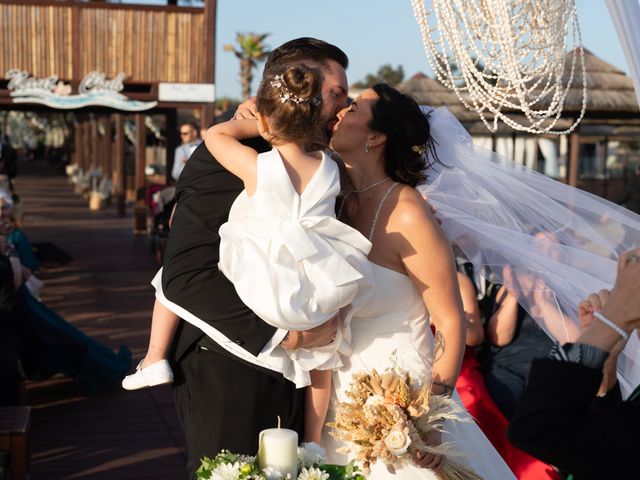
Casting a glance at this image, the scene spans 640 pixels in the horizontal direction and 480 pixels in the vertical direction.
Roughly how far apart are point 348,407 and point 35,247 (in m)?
12.5

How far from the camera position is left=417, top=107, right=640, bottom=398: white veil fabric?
355cm

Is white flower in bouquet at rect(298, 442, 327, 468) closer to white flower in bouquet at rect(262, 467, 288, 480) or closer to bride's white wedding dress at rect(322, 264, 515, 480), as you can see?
white flower in bouquet at rect(262, 467, 288, 480)

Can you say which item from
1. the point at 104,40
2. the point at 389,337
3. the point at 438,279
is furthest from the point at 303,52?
the point at 104,40

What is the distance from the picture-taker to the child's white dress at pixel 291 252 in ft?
8.75

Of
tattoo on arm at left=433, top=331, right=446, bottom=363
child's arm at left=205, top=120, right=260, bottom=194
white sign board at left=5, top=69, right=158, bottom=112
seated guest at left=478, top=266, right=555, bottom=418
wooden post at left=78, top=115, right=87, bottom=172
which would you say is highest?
child's arm at left=205, top=120, right=260, bottom=194

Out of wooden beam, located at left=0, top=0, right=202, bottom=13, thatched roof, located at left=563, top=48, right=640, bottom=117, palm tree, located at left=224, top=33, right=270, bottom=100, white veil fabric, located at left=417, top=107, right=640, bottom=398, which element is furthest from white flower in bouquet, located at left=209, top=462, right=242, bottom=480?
palm tree, located at left=224, top=33, right=270, bottom=100

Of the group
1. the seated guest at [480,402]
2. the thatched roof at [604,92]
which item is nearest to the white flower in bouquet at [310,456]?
the seated guest at [480,402]

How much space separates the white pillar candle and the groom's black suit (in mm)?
648

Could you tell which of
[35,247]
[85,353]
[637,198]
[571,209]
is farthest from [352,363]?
[35,247]

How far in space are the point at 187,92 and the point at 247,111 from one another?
11.6 meters

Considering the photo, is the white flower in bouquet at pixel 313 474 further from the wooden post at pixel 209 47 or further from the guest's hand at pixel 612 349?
the wooden post at pixel 209 47

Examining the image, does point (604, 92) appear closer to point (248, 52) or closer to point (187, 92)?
point (187, 92)

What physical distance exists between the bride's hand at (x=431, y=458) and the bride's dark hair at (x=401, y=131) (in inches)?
33.3

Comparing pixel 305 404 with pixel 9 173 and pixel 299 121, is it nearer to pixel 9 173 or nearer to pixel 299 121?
pixel 299 121
